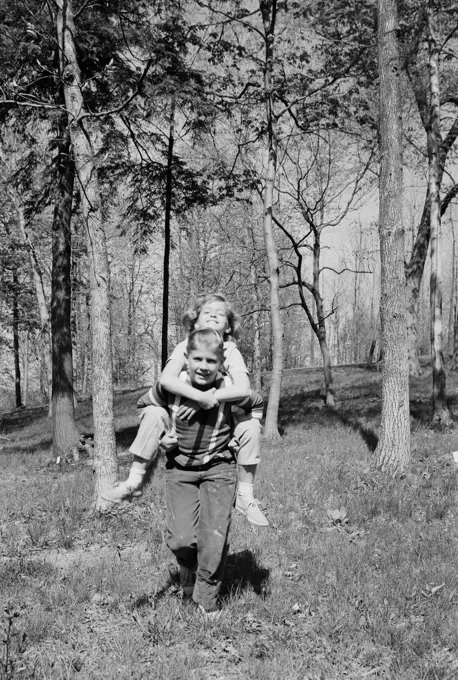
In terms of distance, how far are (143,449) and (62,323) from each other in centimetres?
986

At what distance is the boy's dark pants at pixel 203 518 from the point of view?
354 centimetres

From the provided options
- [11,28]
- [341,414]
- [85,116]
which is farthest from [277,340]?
[11,28]

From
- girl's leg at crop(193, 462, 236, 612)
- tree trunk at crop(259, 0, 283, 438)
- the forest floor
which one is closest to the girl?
girl's leg at crop(193, 462, 236, 612)

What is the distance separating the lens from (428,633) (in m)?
3.44

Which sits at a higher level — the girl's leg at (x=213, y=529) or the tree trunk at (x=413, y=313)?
the tree trunk at (x=413, y=313)

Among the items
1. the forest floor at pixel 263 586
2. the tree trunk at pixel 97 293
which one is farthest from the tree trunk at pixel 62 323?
the tree trunk at pixel 97 293

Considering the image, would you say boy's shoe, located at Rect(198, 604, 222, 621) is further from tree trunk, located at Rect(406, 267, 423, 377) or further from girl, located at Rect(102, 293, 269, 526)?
tree trunk, located at Rect(406, 267, 423, 377)

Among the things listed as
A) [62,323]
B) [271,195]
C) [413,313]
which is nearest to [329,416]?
[271,195]

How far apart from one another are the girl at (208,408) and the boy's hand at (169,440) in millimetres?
35

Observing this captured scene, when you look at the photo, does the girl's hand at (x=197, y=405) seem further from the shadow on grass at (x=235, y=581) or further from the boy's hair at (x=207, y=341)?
the shadow on grass at (x=235, y=581)

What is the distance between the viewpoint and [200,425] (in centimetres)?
362

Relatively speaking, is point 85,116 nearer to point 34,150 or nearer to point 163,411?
point 163,411

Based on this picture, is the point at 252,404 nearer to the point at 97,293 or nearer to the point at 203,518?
the point at 203,518

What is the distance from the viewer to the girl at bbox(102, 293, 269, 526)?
3.48m
